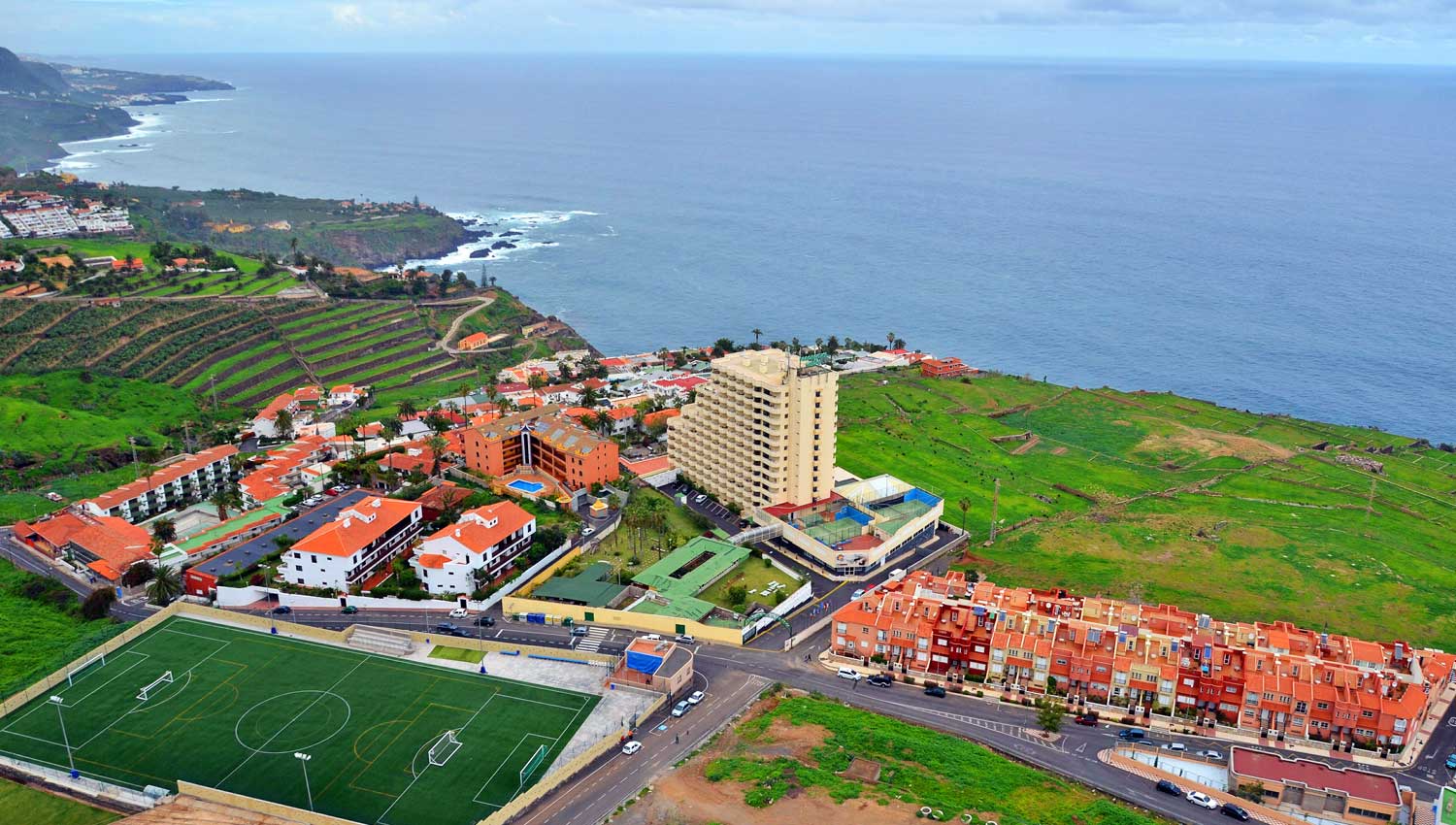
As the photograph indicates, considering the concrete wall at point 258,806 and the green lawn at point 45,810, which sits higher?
the concrete wall at point 258,806

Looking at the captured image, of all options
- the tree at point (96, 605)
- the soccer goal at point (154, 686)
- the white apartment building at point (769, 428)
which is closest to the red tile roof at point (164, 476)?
the tree at point (96, 605)

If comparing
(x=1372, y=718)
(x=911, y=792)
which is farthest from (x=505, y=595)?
(x=1372, y=718)

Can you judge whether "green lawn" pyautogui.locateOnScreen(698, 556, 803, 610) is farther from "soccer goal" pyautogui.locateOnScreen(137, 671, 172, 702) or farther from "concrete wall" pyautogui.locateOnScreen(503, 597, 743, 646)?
"soccer goal" pyautogui.locateOnScreen(137, 671, 172, 702)

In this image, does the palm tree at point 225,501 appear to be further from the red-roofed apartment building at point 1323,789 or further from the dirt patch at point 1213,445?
the dirt patch at point 1213,445

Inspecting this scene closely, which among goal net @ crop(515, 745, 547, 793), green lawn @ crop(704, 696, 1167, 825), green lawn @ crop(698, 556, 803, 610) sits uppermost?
green lawn @ crop(704, 696, 1167, 825)

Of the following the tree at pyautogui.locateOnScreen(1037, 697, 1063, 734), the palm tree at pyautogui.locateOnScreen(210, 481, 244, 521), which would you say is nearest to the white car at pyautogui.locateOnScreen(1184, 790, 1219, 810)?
the tree at pyautogui.locateOnScreen(1037, 697, 1063, 734)

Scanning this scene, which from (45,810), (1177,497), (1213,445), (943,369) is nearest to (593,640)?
(45,810)
